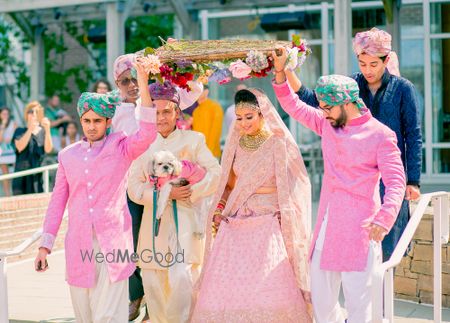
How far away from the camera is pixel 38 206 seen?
974 cm

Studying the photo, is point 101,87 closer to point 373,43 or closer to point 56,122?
point 373,43

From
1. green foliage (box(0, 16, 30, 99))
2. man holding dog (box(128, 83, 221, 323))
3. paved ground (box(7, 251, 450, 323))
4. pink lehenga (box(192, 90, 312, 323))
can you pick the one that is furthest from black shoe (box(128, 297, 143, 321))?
green foliage (box(0, 16, 30, 99))

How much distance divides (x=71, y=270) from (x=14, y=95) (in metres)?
17.1

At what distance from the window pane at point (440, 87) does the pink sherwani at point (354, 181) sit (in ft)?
36.3

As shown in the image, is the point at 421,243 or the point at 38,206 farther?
the point at 38,206

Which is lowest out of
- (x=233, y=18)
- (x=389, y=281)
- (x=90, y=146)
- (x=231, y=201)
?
(x=389, y=281)

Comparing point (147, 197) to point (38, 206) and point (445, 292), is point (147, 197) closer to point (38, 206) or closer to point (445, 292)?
point (445, 292)

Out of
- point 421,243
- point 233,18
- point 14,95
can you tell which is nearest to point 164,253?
point 421,243

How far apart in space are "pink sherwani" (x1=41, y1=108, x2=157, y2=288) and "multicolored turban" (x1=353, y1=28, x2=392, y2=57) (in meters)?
1.29

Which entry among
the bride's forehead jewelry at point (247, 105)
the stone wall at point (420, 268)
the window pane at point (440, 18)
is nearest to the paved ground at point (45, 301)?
the stone wall at point (420, 268)

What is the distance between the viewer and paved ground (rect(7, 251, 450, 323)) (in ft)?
22.2

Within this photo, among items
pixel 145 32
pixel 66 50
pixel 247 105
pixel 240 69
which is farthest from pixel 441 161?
pixel 240 69

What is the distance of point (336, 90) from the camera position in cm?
486

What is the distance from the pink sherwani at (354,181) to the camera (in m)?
4.86
